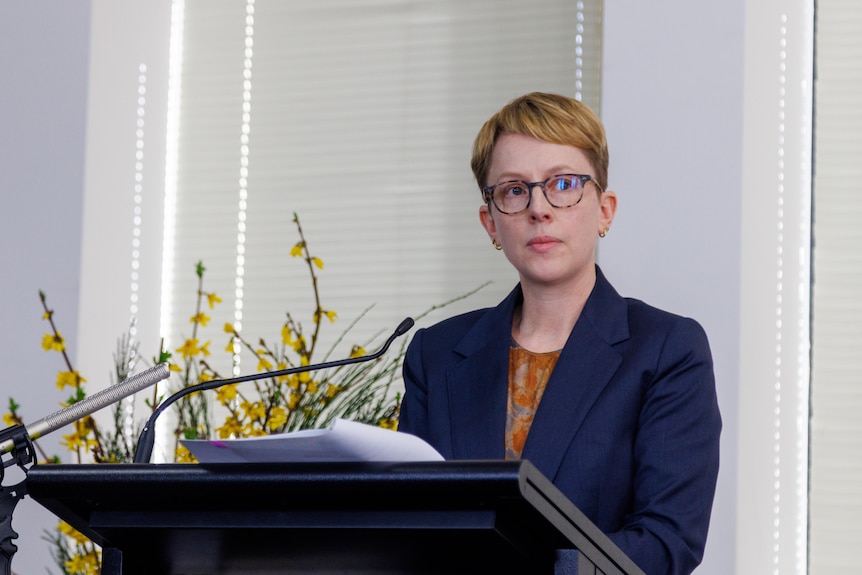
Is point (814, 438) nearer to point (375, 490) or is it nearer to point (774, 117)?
point (774, 117)

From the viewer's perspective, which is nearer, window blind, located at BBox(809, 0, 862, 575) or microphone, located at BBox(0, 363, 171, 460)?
microphone, located at BBox(0, 363, 171, 460)

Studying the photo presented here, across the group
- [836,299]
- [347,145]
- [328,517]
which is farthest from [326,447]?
[347,145]

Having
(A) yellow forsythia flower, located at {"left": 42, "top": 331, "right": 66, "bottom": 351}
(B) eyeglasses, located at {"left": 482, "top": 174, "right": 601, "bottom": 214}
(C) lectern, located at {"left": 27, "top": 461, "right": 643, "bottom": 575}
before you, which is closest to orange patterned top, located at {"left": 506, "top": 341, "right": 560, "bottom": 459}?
(B) eyeglasses, located at {"left": 482, "top": 174, "right": 601, "bottom": 214}

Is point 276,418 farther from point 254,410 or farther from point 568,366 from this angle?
point 568,366

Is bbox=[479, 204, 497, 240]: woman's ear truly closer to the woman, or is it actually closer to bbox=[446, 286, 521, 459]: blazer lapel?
the woman

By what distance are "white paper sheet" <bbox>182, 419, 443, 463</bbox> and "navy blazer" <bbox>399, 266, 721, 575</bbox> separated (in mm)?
534

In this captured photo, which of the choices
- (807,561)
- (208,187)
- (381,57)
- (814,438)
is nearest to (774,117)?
(814,438)

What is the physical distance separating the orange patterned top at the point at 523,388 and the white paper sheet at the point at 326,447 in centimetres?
74

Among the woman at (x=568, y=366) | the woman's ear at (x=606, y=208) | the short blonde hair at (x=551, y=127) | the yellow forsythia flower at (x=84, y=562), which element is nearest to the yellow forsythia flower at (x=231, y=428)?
the yellow forsythia flower at (x=84, y=562)

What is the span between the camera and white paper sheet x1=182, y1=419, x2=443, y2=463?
116 centimetres

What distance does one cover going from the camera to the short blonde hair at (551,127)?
6.48 ft

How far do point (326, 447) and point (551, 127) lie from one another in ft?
3.10

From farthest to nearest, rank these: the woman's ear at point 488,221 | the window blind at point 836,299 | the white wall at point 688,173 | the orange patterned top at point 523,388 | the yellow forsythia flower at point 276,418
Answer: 1. the window blind at point 836,299
2. the white wall at point 688,173
3. the yellow forsythia flower at point 276,418
4. the woman's ear at point 488,221
5. the orange patterned top at point 523,388

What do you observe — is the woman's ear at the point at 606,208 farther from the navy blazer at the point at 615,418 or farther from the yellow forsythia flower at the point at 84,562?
the yellow forsythia flower at the point at 84,562
